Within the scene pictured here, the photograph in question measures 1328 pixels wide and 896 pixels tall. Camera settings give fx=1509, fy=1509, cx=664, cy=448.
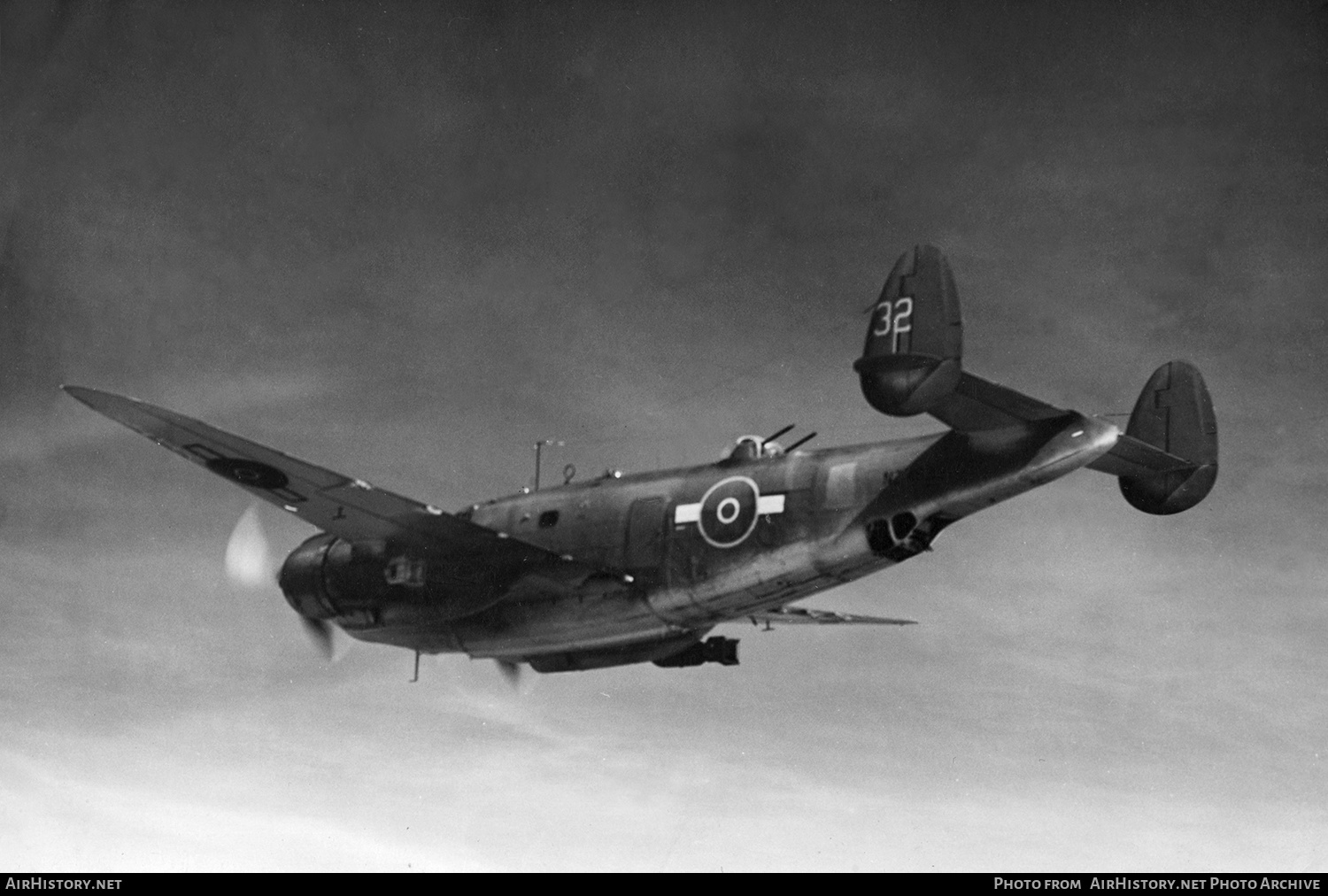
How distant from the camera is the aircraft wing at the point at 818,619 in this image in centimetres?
2609

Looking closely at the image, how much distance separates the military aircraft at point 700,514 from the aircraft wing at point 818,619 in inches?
20.5

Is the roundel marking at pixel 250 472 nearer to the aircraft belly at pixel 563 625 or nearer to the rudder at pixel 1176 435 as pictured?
the aircraft belly at pixel 563 625

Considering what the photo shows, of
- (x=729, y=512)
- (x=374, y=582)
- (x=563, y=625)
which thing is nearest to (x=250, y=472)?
(x=374, y=582)

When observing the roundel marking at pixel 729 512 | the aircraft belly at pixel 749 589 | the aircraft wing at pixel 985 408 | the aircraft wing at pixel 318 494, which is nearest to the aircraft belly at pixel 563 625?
the aircraft belly at pixel 749 589

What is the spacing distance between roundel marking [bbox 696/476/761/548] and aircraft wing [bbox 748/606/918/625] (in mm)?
4447

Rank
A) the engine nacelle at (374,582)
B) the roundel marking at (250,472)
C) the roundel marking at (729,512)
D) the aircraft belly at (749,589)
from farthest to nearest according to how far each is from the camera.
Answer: the engine nacelle at (374,582) < the roundel marking at (250,472) < the roundel marking at (729,512) < the aircraft belly at (749,589)

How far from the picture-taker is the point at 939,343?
17.0 meters

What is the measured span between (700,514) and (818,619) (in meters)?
5.54

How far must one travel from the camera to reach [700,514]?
21906mm

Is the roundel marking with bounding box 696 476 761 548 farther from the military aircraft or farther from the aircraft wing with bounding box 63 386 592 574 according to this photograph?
the aircraft wing with bounding box 63 386 592 574

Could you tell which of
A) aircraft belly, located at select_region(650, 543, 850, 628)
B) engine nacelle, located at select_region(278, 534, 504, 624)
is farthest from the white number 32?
engine nacelle, located at select_region(278, 534, 504, 624)

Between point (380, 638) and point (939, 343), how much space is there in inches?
460

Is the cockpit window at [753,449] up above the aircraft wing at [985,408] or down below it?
above
